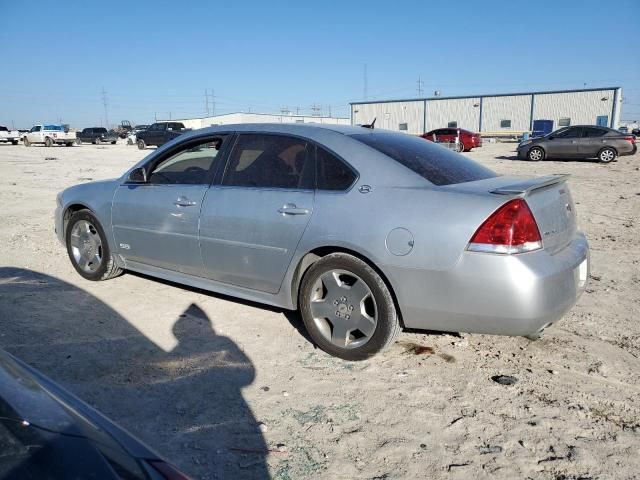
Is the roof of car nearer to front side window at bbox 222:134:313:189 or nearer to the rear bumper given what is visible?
front side window at bbox 222:134:313:189

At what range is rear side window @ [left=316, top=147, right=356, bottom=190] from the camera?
344 centimetres

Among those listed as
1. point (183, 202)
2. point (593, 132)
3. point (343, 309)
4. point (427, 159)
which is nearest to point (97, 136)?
point (593, 132)

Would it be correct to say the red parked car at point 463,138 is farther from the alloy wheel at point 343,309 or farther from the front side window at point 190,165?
the alloy wheel at point 343,309

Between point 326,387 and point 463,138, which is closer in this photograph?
point 326,387

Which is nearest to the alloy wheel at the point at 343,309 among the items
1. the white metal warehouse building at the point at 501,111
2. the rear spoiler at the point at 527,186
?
the rear spoiler at the point at 527,186

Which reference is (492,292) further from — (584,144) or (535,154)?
(535,154)

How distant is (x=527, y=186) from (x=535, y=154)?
19.9 m

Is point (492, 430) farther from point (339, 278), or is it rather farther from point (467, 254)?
point (339, 278)

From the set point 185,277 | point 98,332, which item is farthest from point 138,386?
point 185,277

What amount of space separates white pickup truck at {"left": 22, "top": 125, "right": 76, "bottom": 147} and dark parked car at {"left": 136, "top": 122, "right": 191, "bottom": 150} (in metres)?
9.38

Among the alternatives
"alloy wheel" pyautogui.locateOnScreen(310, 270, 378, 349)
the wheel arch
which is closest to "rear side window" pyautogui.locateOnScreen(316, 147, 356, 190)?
the wheel arch

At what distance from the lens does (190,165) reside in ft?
14.4

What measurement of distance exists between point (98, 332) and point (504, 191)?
313cm

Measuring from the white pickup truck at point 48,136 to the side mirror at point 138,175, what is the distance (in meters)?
39.4
